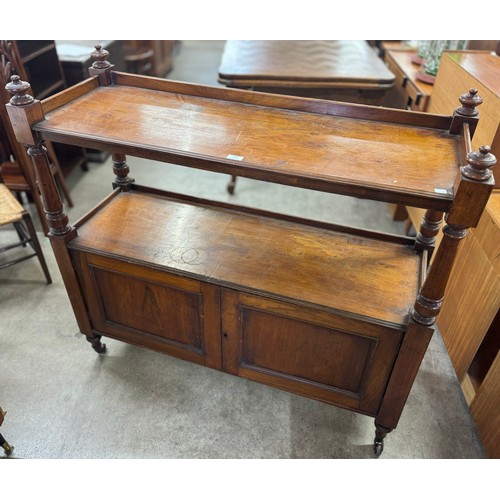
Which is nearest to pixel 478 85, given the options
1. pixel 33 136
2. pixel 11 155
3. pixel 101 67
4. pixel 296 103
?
pixel 296 103

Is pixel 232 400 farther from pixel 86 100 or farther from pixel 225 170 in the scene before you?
pixel 86 100

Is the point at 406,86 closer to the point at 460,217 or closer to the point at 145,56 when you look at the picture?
the point at 460,217

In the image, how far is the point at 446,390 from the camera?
1.99 meters

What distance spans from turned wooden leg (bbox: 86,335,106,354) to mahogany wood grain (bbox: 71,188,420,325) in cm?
56

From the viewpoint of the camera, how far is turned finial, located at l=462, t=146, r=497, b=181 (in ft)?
3.24

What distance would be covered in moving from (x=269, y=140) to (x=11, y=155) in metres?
2.29

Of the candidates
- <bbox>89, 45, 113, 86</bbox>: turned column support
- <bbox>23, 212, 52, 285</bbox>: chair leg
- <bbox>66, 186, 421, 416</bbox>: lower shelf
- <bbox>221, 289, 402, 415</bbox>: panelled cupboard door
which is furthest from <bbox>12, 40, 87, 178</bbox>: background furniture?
<bbox>221, 289, 402, 415</bbox>: panelled cupboard door

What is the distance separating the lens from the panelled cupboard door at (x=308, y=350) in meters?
1.44

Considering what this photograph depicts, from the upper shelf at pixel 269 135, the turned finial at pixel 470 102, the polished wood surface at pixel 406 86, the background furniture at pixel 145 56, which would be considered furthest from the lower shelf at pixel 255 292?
the background furniture at pixel 145 56

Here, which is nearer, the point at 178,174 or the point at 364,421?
the point at 364,421

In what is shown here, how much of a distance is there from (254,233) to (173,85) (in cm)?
68

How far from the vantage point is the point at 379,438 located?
1.69m

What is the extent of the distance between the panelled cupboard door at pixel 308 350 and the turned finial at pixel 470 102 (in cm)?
75

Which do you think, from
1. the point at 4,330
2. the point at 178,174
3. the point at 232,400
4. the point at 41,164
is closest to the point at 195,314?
the point at 232,400
